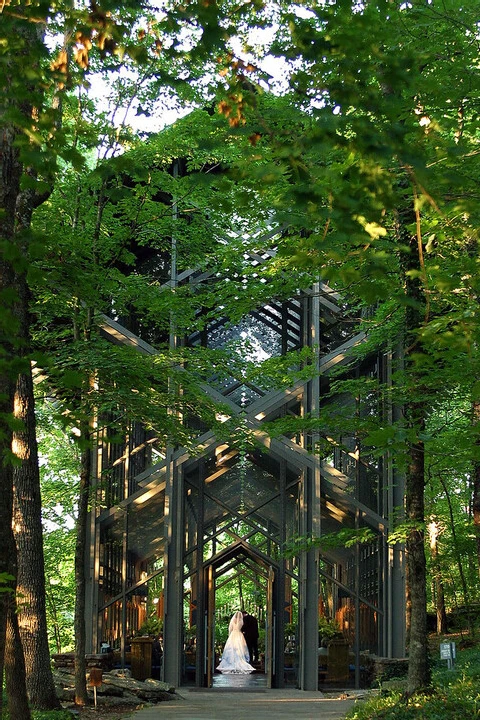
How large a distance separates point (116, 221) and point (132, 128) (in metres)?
1.53

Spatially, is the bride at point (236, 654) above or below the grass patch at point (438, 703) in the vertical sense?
below

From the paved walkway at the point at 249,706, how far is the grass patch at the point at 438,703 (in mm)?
1317

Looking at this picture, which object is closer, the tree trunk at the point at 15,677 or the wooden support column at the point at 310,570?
the tree trunk at the point at 15,677

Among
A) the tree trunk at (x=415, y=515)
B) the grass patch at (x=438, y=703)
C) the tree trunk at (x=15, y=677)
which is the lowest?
the grass patch at (x=438, y=703)

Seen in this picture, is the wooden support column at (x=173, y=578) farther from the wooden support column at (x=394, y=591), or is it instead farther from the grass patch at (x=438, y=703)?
the grass patch at (x=438, y=703)

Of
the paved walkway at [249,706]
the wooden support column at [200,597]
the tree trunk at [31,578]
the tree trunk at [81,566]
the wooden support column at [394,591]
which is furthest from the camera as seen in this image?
the wooden support column at [200,597]

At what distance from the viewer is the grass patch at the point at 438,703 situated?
9.34m

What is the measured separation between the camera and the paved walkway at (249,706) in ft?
43.4

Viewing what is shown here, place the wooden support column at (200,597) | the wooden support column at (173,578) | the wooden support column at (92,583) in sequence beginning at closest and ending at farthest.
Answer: the wooden support column at (173,578) → the wooden support column at (92,583) → the wooden support column at (200,597)

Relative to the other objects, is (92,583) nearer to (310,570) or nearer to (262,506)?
(262,506)

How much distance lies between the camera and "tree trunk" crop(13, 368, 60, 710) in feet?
37.8

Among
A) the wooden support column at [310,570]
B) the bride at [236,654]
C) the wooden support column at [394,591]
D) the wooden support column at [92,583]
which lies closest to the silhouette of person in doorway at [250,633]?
the bride at [236,654]

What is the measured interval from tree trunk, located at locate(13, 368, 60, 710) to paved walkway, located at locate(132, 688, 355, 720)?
5.24 feet

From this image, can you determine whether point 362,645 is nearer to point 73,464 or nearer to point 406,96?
point 73,464
